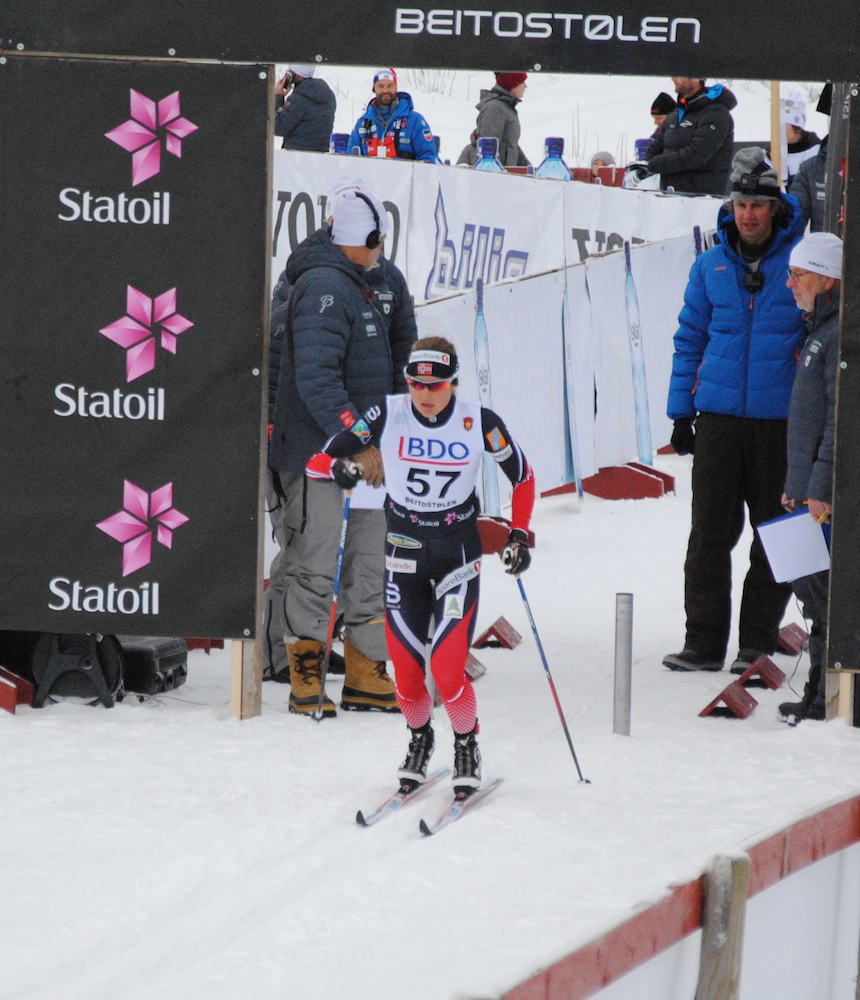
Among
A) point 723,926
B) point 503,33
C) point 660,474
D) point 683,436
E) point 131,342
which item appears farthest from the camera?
point 660,474

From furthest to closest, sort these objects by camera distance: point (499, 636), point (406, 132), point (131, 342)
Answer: point (406, 132) < point (499, 636) < point (131, 342)

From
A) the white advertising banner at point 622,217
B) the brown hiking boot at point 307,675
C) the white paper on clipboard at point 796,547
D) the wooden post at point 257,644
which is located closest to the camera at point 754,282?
the white paper on clipboard at point 796,547

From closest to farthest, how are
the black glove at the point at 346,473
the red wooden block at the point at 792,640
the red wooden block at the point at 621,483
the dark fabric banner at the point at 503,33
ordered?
the black glove at the point at 346,473 < the dark fabric banner at the point at 503,33 < the red wooden block at the point at 792,640 < the red wooden block at the point at 621,483

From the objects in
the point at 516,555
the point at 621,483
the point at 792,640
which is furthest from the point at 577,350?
the point at 516,555

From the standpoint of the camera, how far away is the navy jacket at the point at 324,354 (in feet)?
20.0

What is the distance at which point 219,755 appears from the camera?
→ 18.3ft

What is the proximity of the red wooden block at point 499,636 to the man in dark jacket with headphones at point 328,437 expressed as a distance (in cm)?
138

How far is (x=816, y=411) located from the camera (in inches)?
239

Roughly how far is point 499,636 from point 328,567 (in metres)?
1.66

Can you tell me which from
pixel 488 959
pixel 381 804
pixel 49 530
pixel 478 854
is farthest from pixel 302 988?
pixel 49 530

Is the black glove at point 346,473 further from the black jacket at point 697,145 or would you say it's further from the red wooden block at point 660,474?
the black jacket at point 697,145

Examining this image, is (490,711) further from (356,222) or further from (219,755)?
(356,222)

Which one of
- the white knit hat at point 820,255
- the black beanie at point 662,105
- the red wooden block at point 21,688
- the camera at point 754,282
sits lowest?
the red wooden block at point 21,688

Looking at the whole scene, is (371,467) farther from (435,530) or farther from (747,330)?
(747,330)
